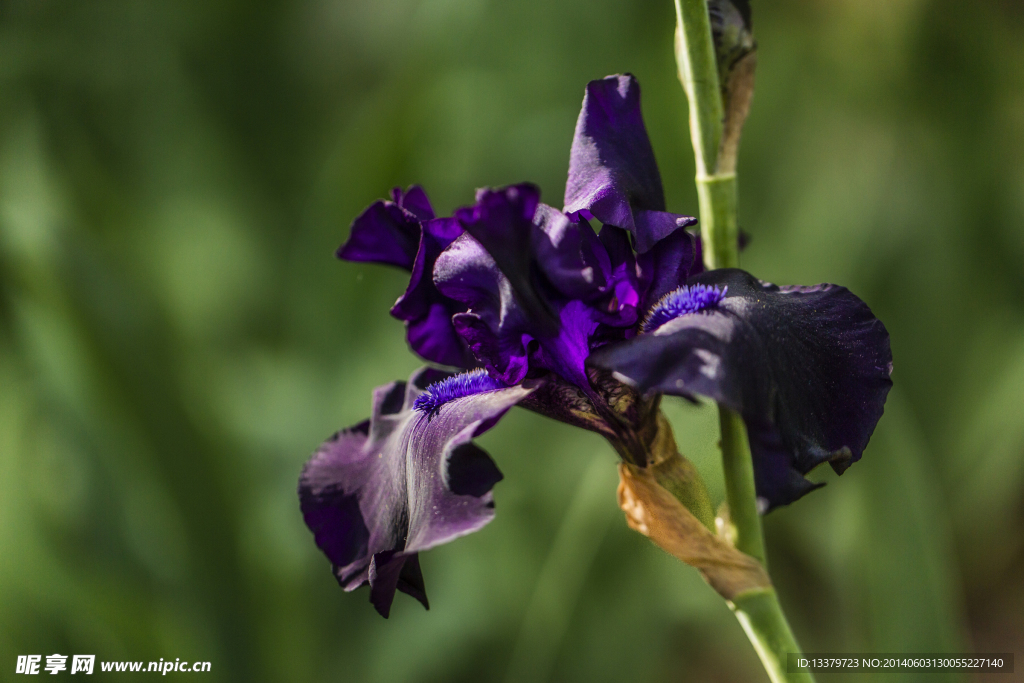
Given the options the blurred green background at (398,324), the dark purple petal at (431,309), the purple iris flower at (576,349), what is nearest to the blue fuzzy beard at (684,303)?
the purple iris flower at (576,349)

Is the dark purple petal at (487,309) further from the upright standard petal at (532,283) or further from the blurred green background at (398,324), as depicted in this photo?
the blurred green background at (398,324)

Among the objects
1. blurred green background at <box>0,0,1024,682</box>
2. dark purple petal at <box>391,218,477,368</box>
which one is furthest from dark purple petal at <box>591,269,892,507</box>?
blurred green background at <box>0,0,1024,682</box>

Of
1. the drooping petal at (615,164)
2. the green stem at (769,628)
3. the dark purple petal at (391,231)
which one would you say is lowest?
the green stem at (769,628)

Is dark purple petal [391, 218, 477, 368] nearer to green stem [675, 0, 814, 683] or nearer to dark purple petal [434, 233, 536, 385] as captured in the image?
dark purple petal [434, 233, 536, 385]

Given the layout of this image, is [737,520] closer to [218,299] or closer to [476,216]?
[476,216]

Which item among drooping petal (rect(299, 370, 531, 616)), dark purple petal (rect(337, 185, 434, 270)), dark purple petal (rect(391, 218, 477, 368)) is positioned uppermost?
dark purple petal (rect(337, 185, 434, 270))

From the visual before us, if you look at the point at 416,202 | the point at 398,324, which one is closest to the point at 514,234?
the point at 416,202

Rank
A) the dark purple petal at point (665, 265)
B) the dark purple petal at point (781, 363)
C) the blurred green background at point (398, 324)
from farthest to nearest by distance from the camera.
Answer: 1. the blurred green background at point (398, 324)
2. the dark purple petal at point (665, 265)
3. the dark purple petal at point (781, 363)

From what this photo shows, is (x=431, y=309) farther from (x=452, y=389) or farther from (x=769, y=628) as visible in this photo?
(x=769, y=628)
